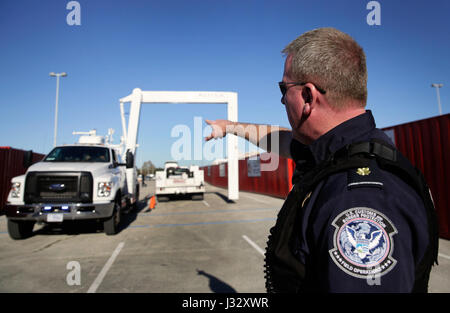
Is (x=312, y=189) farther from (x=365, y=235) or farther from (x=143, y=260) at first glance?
(x=143, y=260)

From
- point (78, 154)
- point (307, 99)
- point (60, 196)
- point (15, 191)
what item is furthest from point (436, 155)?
point (15, 191)

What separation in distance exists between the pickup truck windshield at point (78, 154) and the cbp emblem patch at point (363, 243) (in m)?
8.06

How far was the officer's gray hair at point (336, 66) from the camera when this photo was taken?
3.64 ft

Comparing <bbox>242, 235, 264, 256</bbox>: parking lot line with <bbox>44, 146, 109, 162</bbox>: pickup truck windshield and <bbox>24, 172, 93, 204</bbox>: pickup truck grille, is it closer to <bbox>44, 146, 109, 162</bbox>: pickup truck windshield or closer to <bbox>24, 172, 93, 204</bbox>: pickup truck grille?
<bbox>24, 172, 93, 204</bbox>: pickup truck grille

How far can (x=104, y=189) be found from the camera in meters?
6.54

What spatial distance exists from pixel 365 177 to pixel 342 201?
0.12m

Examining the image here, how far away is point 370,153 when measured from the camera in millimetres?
938

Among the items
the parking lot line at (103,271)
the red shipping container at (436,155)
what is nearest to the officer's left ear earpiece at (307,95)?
the parking lot line at (103,271)

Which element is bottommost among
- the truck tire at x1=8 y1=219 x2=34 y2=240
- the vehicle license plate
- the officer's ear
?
the truck tire at x1=8 y1=219 x2=34 y2=240

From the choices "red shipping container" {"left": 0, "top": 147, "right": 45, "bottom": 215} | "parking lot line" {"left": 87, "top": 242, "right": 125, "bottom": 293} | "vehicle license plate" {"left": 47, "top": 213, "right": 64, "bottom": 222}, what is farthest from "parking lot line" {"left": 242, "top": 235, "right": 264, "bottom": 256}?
"red shipping container" {"left": 0, "top": 147, "right": 45, "bottom": 215}

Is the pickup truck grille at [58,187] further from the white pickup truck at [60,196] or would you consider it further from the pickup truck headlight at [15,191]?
the pickup truck headlight at [15,191]

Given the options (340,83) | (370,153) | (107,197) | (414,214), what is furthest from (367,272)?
(107,197)

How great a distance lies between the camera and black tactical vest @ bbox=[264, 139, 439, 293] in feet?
2.85
